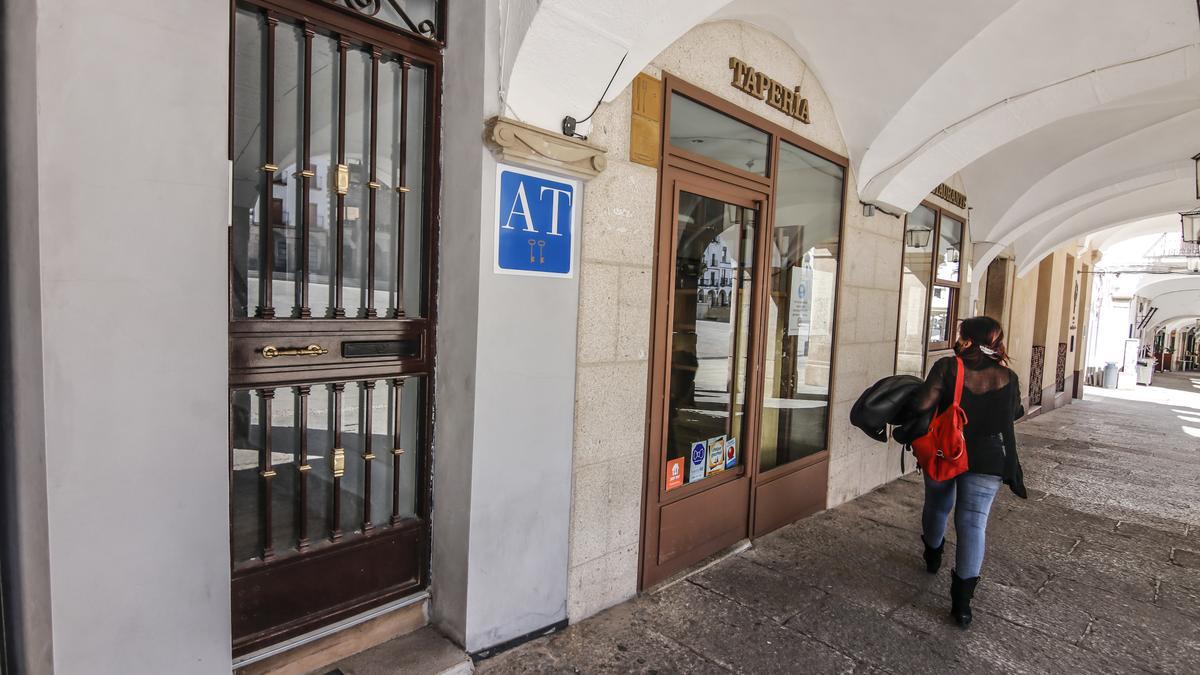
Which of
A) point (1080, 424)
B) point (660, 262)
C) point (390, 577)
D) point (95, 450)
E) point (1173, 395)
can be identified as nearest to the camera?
point (95, 450)

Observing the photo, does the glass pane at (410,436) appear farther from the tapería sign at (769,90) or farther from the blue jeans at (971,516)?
the blue jeans at (971,516)

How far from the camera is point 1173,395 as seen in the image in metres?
17.8

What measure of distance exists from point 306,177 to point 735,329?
2.84 meters

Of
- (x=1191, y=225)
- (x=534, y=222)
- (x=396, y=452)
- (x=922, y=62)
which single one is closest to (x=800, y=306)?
(x=922, y=62)

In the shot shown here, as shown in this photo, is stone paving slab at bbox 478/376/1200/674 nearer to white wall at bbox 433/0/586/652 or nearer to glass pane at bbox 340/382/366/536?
white wall at bbox 433/0/586/652

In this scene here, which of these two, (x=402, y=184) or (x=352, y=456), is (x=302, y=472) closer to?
(x=352, y=456)

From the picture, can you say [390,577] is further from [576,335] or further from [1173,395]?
[1173,395]

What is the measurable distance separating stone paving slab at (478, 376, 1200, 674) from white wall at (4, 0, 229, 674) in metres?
1.38

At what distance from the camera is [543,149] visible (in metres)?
2.71

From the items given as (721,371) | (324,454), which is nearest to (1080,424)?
(721,371)

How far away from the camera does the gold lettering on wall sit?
6.73 meters

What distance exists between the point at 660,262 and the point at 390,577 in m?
2.07

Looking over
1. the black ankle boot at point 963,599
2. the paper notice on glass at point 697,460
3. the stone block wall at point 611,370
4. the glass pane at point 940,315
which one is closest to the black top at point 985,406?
the black ankle boot at point 963,599

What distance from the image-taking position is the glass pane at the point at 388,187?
8.80 ft
